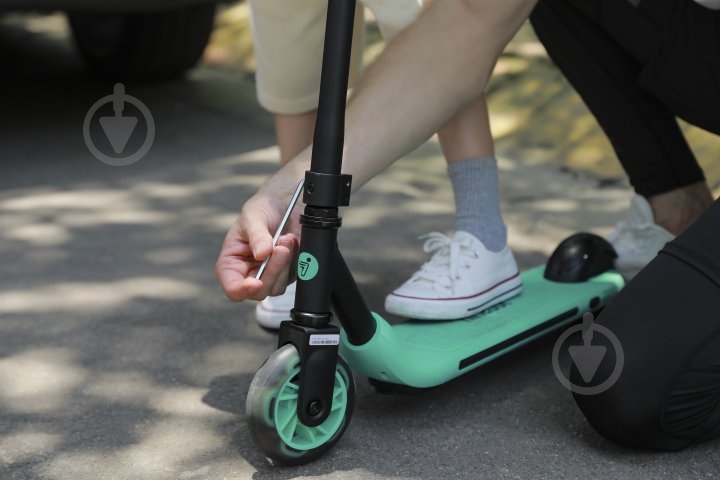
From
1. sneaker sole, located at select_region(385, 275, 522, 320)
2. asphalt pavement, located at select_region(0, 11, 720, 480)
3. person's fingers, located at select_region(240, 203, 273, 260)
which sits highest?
person's fingers, located at select_region(240, 203, 273, 260)

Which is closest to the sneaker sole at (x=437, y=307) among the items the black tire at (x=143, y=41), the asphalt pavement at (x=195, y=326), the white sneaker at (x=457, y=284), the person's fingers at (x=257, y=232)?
the white sneaker at (x=457, y=284)

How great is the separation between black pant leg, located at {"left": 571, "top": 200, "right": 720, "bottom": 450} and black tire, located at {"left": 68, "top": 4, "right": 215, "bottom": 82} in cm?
265

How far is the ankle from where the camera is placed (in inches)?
75.4

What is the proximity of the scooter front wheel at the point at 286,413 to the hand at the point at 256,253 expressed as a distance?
10 centimetres

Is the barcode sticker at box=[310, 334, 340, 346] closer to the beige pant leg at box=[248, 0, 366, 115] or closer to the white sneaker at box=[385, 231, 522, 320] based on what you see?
the white sneaker at box=[385, 231, 522, 320]

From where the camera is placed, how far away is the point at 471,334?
1.60m

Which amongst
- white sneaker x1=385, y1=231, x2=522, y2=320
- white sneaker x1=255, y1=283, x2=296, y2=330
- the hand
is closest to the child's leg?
white sneaker x1=385, y1=231, x2=522, y2=320

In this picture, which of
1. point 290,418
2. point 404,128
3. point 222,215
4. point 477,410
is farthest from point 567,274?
point 222,215

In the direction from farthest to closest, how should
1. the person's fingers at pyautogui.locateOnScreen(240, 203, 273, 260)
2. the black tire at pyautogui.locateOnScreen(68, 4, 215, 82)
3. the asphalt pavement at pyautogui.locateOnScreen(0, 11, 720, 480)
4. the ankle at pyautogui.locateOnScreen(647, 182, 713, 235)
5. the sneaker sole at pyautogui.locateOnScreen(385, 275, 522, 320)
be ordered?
the black tire at pyautogui.locateOnScreen(68, 4, 215, 82) < the ankle at pyautogui.locateOnScreen(647, 182, 713, 235) < the sneaker sole at pyautogui.locateOnScreen(385, 275, 522, 320) < the asphalt pavement at pyautogui.locateOnScreen(0, 11, 720, 480) < the person's fingers at pyautogui.locateOnScreen(240, 203, 273, 260)

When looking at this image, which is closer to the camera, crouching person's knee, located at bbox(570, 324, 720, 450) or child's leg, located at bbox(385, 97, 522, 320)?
crouching person's knee, located at bbox(570, 324, 720, 450)

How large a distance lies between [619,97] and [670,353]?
0.67m

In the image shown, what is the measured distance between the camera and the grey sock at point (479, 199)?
172 centimetres

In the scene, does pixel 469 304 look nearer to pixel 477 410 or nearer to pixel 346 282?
pixel 477 410

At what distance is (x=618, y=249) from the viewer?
6.31ft
